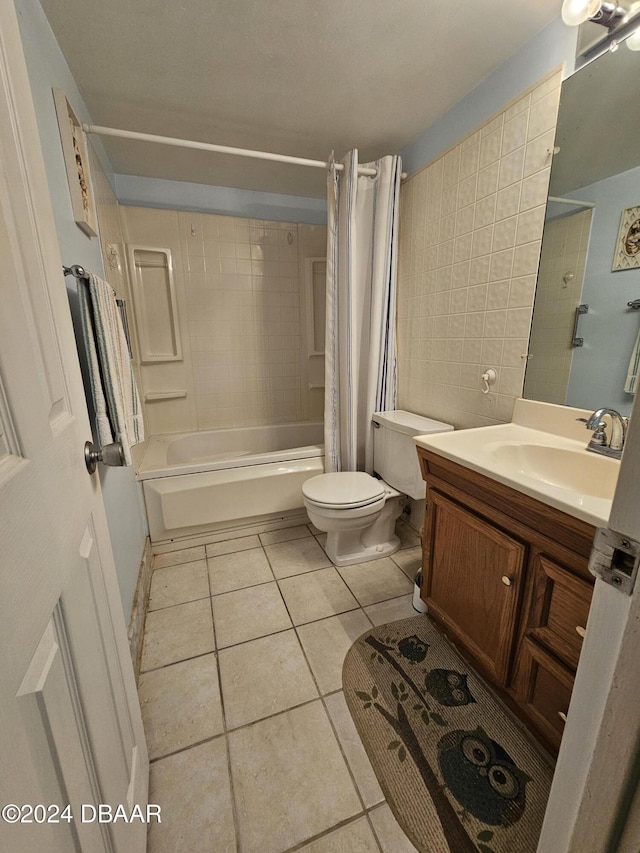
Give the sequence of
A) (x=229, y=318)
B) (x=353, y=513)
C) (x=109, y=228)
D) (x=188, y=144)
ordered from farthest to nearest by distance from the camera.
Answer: (x=229, y=318) → (x=109, y=228) → (x=353, y=513) → (x=188, y=144)

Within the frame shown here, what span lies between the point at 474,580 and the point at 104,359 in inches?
55.0

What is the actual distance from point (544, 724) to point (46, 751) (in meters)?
1.15

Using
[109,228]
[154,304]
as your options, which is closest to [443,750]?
[109,228]

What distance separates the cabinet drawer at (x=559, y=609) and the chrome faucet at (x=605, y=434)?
0.43 meters

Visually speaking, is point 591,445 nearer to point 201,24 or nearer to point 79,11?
point 201,24

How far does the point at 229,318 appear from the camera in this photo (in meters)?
2.67

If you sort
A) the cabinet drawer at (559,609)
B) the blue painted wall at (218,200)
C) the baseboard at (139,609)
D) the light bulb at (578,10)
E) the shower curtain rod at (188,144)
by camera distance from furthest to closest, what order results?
1. the blue painted wall at (218,200)
2. the shower curtain rod at (188,144)
3. the baseboard at (139,609)
4. the light bulb at (578,10)
5. the cabinet drawer at (559,609)

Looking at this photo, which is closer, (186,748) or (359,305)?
(186,748)

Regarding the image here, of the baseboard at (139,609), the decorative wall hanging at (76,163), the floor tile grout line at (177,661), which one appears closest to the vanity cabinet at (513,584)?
the floor tile grout line at (177,661)

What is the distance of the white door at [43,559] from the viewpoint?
0.37 meters

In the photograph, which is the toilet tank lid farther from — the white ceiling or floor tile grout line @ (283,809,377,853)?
the white ceiling

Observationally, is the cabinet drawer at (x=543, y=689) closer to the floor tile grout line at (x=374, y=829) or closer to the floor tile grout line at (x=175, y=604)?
the floor tile grout line at (x=374, y=829)

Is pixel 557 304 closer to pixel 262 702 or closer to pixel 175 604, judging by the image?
pixel 262 702

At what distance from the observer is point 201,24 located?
1.20m
